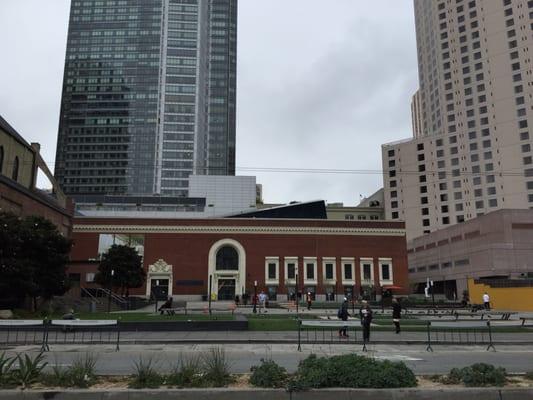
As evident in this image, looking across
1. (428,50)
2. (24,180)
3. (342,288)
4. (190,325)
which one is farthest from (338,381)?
(428,50)

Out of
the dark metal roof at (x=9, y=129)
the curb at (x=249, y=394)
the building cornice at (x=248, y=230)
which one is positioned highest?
the dark metal roof at (x=9, y=129)

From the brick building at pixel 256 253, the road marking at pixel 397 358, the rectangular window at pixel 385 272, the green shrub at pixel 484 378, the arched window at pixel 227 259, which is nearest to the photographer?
the green shrub at pixel 484 378

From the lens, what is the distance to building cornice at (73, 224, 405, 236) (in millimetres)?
69500

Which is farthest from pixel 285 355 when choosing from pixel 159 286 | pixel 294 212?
pixel 294 212

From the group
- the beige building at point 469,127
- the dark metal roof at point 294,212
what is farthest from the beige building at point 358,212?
the dark metal roof at point 294,212

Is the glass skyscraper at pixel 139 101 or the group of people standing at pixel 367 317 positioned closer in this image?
the group of people standing at pixel 367 317

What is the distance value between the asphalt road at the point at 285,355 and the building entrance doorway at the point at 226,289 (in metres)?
49.3

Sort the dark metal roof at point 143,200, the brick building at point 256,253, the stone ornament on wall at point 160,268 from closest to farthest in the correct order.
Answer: the stone ornament on wall at point 160,268, the brick building at point 256,253, the dark metal roof at point 143,200

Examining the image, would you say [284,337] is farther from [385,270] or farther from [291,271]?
[385,270]

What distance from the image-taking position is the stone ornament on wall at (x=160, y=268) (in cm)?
6812

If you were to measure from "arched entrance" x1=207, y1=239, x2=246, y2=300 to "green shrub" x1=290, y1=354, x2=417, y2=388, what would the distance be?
59816 millimetres

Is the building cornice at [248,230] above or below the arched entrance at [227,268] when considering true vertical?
above

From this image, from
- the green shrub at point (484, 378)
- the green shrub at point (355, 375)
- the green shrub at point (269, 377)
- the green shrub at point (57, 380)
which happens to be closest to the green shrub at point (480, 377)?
the green shrub at point (484, 378)

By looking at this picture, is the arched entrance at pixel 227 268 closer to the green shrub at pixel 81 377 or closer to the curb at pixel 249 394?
the green shrub at pixel 81 377
